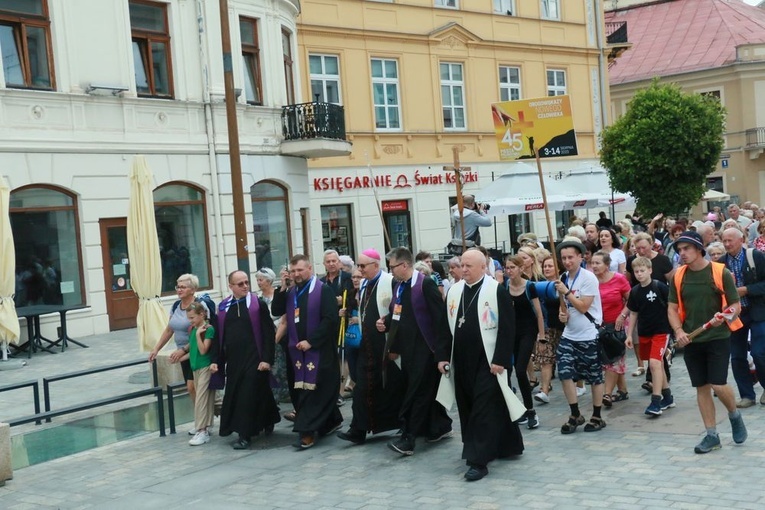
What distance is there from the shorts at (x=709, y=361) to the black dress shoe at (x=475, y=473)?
5.82ft

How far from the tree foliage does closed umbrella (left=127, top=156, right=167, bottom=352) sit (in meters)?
18.8

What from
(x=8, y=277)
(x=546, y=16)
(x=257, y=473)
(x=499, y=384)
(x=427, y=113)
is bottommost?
(x=257, y=473)

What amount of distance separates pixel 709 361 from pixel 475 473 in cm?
206

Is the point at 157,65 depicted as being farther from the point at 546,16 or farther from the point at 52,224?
the point at 546,16

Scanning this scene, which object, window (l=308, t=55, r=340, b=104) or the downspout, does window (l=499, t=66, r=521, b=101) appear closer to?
window (l=308, t=55, r=340, b=104)

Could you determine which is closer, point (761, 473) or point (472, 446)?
point (761, 473)

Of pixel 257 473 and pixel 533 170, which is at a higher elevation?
pixel 533 170

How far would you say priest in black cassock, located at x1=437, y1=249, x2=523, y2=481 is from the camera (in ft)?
25.1

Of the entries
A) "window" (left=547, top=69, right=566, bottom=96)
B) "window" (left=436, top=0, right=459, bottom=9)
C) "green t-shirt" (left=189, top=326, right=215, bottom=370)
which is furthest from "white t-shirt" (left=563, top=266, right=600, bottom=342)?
"window" (left=547, top=69, right=566, bottom=96)

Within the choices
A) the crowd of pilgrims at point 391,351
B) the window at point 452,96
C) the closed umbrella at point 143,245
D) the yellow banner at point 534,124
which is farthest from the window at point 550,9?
the crowd of pilgrims at point 391,351

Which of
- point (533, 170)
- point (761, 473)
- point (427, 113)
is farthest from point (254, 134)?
point (761, 473)

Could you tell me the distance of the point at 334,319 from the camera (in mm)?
9148

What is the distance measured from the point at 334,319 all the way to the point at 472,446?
2.14 m

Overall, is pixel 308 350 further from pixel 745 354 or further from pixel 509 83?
pixel 509 83
